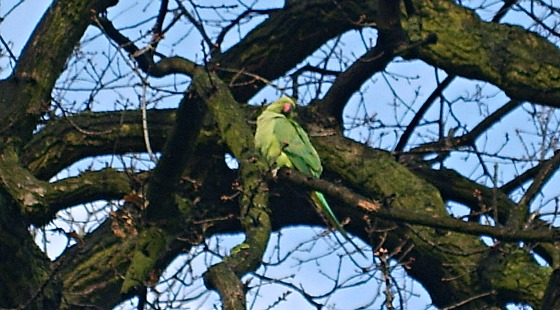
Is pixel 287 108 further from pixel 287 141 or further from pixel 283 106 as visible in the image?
pixel 287 141

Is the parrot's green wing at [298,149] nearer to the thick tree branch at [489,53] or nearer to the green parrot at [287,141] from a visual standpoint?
the green parrot at [287,141]

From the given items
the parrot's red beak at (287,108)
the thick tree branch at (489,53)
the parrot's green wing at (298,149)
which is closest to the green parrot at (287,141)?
the parrot's green wing at (298,149)

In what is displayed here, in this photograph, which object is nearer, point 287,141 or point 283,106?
point 287,141

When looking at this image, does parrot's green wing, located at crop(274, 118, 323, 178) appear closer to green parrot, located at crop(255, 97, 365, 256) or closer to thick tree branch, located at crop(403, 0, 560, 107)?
green parrot, located at crop(255, 97, 365, 256)

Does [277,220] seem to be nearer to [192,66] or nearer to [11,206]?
[192,66]

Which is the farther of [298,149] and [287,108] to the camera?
[287,108]

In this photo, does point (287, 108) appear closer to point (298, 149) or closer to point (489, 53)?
point (298, 149)

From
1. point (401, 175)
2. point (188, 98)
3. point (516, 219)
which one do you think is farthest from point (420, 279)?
point (188, 98)

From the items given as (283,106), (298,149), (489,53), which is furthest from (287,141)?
(489,53)

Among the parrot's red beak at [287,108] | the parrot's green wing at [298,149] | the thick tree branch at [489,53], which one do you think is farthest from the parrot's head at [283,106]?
the thick tree branch at [489,53]

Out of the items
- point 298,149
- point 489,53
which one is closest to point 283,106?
point 298,149

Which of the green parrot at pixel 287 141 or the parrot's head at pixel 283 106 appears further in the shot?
the parrot's head at pixel 283 106

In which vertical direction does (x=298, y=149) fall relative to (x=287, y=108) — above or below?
below

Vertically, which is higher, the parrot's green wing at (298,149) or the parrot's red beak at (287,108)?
the parrot's red beak at (287,108)
